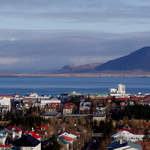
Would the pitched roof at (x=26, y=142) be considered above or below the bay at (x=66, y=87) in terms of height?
above

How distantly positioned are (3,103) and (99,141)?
1417 cm

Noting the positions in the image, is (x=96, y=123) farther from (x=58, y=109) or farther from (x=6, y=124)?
(x=58, y=109)

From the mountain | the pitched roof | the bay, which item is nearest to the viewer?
the pitched roof

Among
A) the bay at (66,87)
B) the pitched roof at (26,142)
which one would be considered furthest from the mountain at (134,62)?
the pitched roof at (26,142)

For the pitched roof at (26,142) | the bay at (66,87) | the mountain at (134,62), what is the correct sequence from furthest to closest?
1. the mountain at (134,62)
2. the bay at (66,87)
3. the pitched roof at (26,142)

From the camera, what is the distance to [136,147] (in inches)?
466

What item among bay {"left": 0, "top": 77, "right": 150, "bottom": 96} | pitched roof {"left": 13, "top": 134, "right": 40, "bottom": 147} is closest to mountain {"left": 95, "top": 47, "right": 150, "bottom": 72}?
bay {"left": 0, "top": 77, "right": 150, "bottom": 96}

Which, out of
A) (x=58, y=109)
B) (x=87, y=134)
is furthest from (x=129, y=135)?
(x=58, y=109)

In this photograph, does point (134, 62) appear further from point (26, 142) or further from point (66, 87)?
point (26, 142)

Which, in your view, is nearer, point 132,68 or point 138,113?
point 138,113

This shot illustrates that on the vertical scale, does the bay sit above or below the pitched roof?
below

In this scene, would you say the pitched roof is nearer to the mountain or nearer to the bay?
the bay

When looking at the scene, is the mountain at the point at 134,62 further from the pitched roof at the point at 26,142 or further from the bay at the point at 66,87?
the pitched roof at the point at 26,142

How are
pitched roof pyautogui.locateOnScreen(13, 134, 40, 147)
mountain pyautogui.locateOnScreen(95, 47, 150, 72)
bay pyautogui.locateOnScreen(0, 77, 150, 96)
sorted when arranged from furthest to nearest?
1. mountain pyautogui.locateOnScreen(95, 47, 150, 72)
2. bay pyautogui.locateOnScreen(0, 77, 150, 96)
3. pitched roof pyautogui.locateOnScreen(13, 134, 40, 147)
